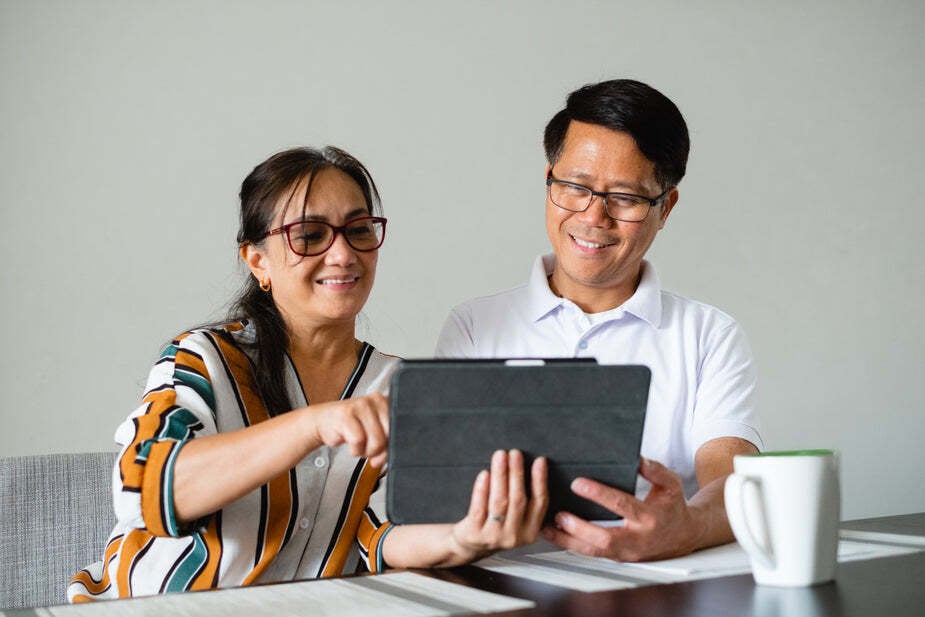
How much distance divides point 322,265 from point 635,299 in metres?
0.64

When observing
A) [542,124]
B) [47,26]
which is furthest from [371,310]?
[47,26]

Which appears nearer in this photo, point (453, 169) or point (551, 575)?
point (551, 575)

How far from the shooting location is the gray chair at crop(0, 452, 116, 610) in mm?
1531

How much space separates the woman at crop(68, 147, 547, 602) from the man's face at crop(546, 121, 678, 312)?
38 cm

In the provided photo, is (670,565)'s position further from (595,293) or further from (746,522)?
(595,293)

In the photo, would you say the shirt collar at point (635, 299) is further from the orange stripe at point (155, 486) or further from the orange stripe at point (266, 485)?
the orange stripe at point (155, 486)

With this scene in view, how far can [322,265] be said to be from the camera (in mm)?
1575

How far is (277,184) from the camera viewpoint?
1.60m

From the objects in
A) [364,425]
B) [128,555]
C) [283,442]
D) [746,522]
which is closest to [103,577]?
[128,555]

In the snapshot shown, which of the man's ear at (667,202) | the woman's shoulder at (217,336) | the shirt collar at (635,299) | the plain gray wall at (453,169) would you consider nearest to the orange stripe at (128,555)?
the woman's shoulder at (217,336)

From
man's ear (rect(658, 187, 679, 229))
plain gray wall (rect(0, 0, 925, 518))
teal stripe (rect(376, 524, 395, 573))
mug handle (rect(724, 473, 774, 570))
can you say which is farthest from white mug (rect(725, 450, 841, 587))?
plain gray wall (rect(0, 0, 925, 518))

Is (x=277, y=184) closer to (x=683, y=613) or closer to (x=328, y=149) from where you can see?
(x=328, y=149)

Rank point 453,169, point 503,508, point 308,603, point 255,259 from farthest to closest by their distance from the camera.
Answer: point 453,169 → point 255,259 → point 503,508 → point 308,603

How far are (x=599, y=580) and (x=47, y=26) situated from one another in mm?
2441
